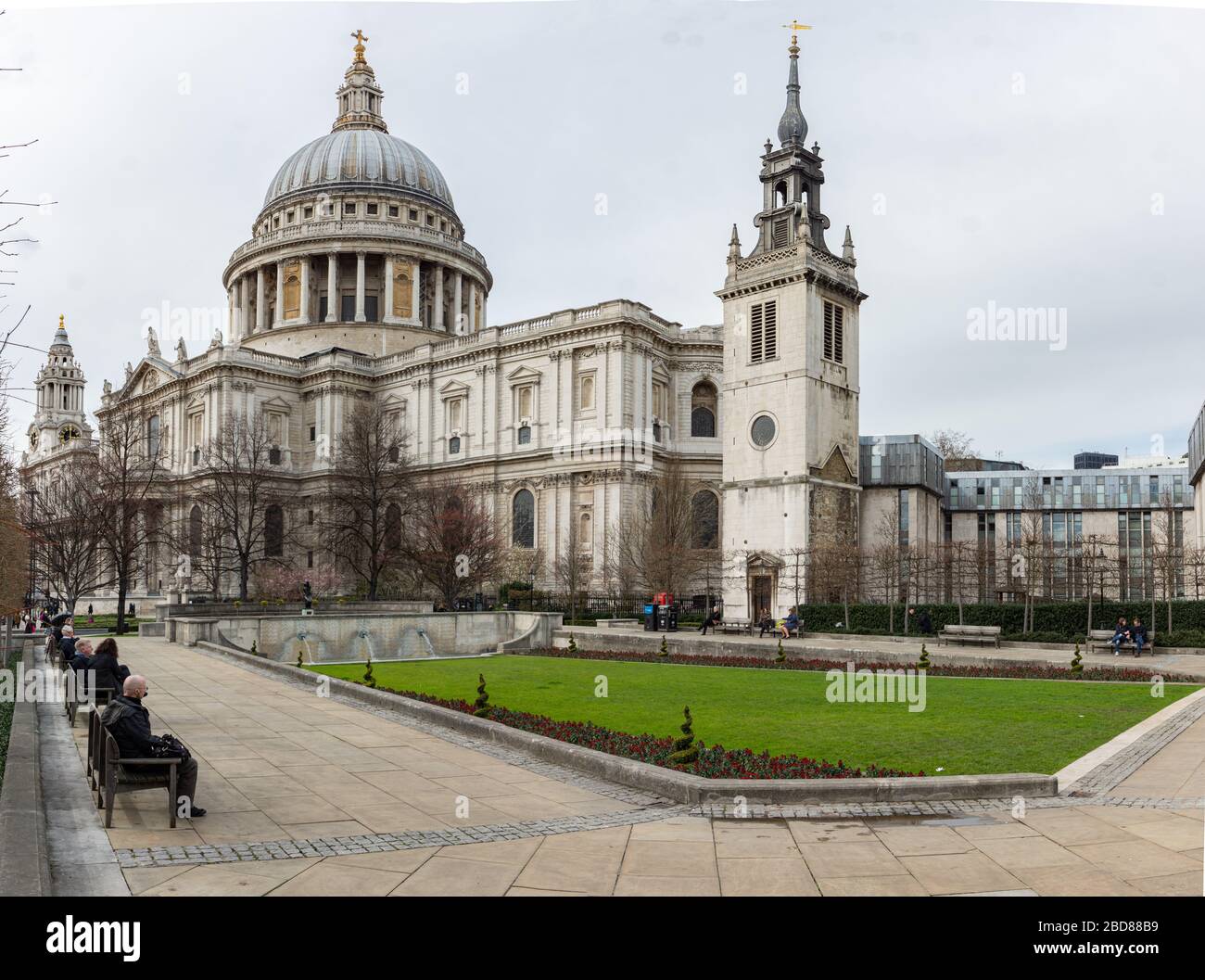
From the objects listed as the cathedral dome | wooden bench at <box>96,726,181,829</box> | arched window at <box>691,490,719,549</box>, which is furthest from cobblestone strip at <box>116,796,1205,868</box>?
the cathedral dome

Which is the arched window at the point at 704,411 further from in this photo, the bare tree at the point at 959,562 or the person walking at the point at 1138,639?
the person walking at the point at 1138,639

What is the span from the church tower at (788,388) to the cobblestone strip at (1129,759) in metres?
34.3

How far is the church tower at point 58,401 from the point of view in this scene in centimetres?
12600

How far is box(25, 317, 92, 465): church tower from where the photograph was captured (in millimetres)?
126000

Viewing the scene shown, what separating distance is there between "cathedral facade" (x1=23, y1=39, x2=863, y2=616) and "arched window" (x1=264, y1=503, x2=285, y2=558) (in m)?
0.93

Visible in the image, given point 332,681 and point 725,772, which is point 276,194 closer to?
point 332,681

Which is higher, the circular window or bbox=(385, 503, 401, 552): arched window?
the circular window

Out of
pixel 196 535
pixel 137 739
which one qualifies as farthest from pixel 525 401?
pixel 137 739

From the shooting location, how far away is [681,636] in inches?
1575

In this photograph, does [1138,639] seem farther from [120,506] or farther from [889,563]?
[120,506]

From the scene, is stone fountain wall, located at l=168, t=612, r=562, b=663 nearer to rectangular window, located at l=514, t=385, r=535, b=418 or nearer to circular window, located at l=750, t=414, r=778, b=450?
circular window, located at l=750, t=414, r=778, b=450

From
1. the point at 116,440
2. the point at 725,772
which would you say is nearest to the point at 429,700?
the point at 725,772

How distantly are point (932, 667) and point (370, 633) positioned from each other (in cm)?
2406
